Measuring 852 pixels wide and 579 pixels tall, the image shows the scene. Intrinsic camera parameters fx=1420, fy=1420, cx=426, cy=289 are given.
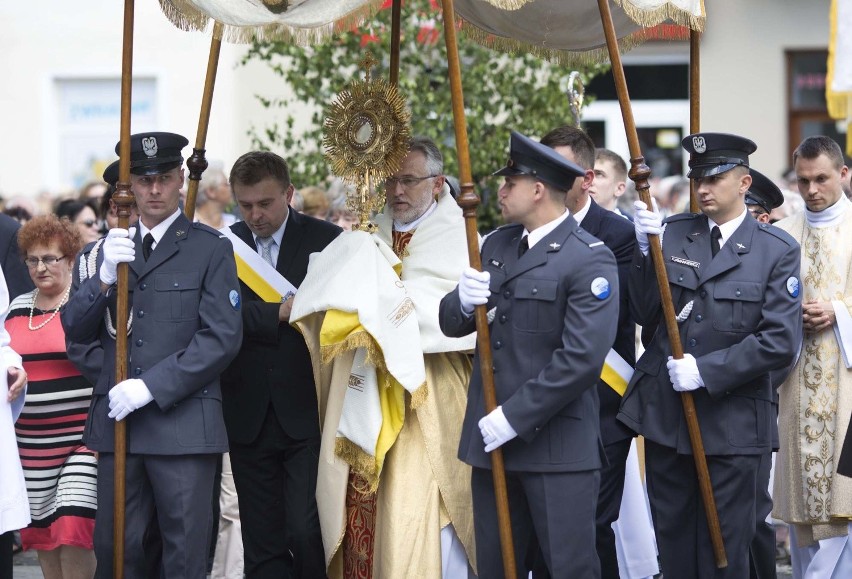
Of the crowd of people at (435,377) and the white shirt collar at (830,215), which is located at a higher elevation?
the white shirt collar at (830,215)

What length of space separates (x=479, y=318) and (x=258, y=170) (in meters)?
1.60

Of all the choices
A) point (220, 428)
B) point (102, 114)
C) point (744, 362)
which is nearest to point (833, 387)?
point (744, 362)

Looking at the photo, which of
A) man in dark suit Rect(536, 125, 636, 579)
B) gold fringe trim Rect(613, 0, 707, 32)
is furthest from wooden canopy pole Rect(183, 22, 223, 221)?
gold fringe trim Rect(613, 0, 707, 32)

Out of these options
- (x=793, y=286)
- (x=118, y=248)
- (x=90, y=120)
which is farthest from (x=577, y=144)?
(x=90, y=120)

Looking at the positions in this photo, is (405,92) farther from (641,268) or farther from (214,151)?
(214,151)

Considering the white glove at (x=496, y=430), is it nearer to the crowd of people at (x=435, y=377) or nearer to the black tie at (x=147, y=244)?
the crowd of people at (x=435, y=377)

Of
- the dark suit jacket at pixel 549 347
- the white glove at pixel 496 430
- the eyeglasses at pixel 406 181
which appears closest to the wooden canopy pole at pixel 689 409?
the dark suit jacket at pixel 549 347

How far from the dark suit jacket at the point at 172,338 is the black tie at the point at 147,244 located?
0.07 ft

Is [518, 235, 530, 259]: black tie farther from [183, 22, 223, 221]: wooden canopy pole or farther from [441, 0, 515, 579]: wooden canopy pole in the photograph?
[183, 22, 223, 221]: wooden canopy pole

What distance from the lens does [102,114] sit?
14.4 metres

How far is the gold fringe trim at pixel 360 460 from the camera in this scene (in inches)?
223

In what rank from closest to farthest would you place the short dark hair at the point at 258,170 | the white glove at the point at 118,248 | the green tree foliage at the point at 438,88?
the white glove at the point at 118,248, the short dark hair at the point at 258,170, the green tree foliage at the point at 438,88

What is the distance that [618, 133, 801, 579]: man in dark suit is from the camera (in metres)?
5.28

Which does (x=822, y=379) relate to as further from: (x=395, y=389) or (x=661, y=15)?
(x=395, y=389)
